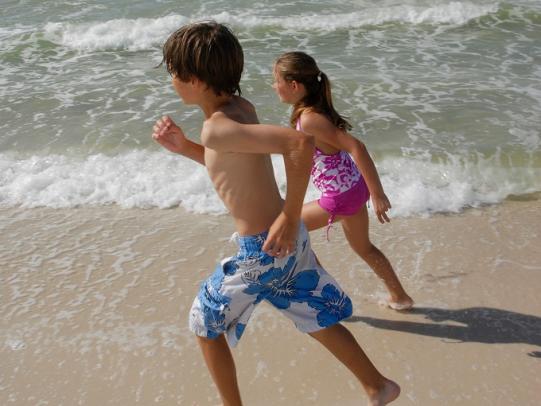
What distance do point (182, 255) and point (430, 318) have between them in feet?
5.21

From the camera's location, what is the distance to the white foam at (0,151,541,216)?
5023 mm

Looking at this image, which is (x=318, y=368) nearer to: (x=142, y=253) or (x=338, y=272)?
(x=338, y=272)

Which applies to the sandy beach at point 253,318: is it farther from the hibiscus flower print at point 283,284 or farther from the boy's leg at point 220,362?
the hibiscus flower print at point 283,284

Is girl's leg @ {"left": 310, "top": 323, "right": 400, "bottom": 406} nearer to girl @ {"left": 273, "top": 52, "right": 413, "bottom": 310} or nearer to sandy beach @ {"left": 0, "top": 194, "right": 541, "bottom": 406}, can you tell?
sandy beach @ {"left": 0, "top": 194, "right": 541, "bottom": 406}

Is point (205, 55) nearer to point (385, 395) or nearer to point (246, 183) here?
point (246, 183)

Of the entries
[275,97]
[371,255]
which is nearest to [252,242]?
[371,255]

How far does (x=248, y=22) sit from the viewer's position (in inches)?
422

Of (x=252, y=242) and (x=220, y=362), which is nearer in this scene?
(x=252, y=242)

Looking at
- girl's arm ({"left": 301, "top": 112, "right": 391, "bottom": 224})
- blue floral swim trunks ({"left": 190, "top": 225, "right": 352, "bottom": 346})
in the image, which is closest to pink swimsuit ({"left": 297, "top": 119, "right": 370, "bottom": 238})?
girl's arm ({"left": 301, "top": 112, "right": 391, "bottom": 224})

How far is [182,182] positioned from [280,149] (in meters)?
3.34

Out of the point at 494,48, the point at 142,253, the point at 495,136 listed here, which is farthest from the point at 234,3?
the point at 142,253

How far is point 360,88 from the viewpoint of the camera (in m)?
7.56

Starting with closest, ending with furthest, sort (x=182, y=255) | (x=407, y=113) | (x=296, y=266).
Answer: (x=296, y=266), (x=182, y=255), (x=407, y=113)

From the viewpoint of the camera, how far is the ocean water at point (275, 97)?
5.37m
